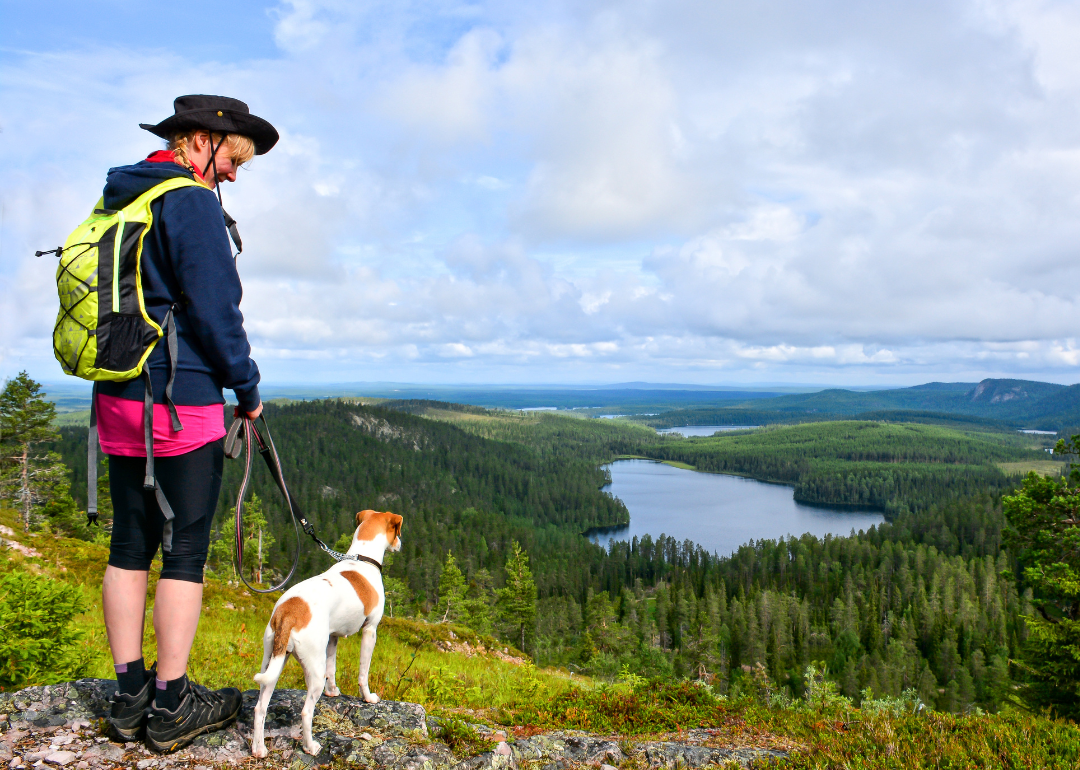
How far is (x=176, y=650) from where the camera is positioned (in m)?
4.09

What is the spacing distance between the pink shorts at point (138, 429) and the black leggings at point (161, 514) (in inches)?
3.4

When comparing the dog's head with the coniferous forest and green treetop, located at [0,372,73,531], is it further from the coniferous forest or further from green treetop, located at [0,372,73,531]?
green treetop, located at [0,372,73,531]

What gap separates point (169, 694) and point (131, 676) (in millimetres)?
304

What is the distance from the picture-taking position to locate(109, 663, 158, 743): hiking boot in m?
4.16

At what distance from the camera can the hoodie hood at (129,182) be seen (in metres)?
3.74

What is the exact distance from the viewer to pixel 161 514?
4.04m

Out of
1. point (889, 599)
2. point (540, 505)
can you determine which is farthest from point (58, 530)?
point (540, 505)

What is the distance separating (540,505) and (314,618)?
185485 millimetres

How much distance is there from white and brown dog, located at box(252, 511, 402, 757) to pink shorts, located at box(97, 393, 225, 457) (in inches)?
59.2

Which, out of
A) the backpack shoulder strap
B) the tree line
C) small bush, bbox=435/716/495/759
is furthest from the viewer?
the tree line

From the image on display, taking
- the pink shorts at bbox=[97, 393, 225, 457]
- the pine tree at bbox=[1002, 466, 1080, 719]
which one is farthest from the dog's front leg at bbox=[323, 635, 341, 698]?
the pine tree at bbox=[1002, 466, 1080, 719]

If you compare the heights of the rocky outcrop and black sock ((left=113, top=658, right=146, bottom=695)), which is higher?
black sock ((left=113, top=658, right=146, bottom=695))

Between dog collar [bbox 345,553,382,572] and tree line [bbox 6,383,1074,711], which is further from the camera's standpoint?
tree line [bbox 6,383,1074,711]

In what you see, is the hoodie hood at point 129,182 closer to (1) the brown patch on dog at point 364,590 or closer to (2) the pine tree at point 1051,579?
(1) the brown patch on dog at point 364,590
